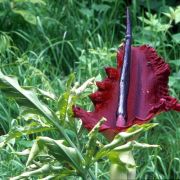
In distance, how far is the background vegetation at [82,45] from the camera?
9.08 feet

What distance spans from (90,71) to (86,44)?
0.46 metres

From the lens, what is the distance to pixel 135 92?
109cm

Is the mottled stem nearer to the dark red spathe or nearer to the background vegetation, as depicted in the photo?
the dark red spathe

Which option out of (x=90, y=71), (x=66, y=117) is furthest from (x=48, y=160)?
(x=90, y=71)

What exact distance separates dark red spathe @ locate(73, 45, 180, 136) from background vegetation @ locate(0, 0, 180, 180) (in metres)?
1.41

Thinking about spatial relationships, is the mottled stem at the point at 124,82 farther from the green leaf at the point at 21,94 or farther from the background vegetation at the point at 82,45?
the background vegetation at the point at 82,45

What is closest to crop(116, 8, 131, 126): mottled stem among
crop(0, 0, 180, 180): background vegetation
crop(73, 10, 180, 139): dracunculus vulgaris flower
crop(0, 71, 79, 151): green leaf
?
crop(73, 10, 180, 139): dracunculus vulgaris flower

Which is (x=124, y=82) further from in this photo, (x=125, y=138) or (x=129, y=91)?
(x=125, y=138)

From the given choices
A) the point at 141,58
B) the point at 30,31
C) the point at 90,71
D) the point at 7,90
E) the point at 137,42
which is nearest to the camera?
the point at 7,90

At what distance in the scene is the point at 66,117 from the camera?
1105 mm

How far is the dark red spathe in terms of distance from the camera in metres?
1.06

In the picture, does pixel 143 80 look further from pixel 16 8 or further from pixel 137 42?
pixel 16 8

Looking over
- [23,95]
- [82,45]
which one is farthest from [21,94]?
[82,45]

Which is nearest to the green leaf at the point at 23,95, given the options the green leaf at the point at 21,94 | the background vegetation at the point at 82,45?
the green leaf at the point at 21,94
